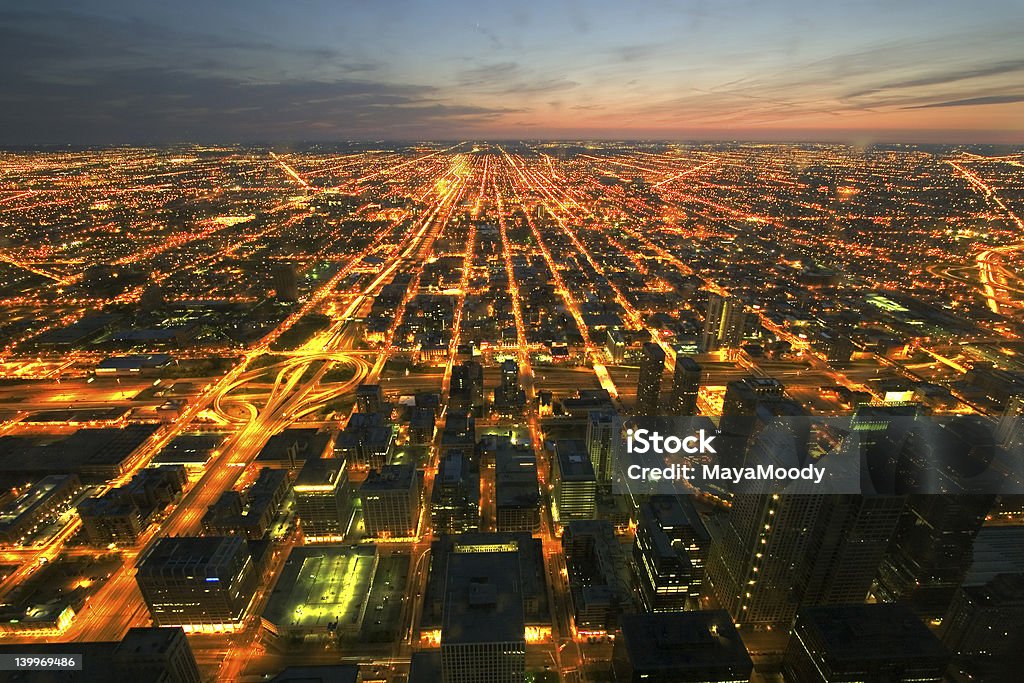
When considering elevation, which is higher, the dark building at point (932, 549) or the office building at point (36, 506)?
the dark building at point (932, 549)

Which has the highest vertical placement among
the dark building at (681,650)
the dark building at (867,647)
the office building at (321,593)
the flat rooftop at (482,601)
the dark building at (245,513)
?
the flat rooftop at (482,601)

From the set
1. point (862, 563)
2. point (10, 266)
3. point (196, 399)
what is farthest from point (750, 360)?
point (10, 266)

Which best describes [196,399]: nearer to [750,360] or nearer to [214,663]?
[214,663]

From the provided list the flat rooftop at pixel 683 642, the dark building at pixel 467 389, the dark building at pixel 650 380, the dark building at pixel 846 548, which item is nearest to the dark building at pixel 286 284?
the dark building at pixel 467 389

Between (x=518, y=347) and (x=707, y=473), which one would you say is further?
(x=518, y=347)

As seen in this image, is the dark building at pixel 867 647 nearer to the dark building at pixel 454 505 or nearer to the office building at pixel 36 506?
the dark building at pixel 454 505

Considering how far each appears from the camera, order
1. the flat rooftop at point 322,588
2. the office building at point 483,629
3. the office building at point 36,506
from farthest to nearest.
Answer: the office building at point 36,506, the flat rooftop at point 322,588, the office building at point 483,629

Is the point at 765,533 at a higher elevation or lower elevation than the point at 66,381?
higher
